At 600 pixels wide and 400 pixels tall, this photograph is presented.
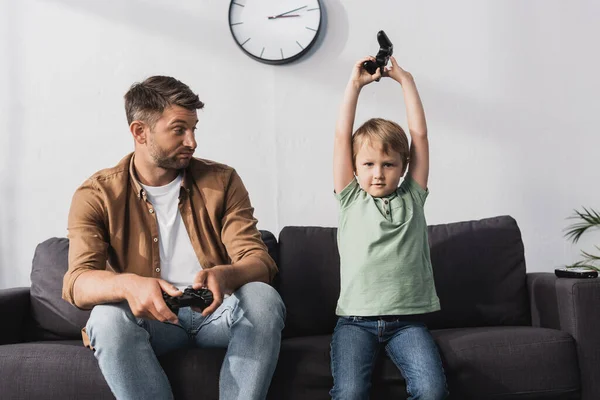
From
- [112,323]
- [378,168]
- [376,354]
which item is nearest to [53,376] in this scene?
[112,323]

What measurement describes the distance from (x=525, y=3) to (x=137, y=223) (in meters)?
2.01

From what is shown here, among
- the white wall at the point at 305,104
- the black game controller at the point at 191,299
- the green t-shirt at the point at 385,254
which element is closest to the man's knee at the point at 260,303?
the black game controller at the point at 191,299

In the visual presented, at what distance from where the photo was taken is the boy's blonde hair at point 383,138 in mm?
2068

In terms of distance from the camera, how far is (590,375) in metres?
1.95

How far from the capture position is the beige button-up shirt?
1.88 metres

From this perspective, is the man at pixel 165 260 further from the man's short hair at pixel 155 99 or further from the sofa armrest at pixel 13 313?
the sofa armrest at pixel 13 313

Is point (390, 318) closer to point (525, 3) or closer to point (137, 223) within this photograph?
point (137, 223)

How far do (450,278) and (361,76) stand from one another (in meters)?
0.77

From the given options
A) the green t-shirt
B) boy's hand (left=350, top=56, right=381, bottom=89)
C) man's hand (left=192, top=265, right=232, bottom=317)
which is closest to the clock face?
boy's hand (left=350, top=56, right=381, bottom=89)

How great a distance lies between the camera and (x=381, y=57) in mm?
2127

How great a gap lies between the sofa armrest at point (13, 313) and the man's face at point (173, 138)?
2.58 ft

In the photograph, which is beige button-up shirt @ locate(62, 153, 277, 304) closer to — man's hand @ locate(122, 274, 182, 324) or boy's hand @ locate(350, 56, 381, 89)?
man's hand @ locate(122, 274, 182, 324)

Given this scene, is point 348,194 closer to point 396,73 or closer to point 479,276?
point 396,73

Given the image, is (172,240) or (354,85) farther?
(354,85)
